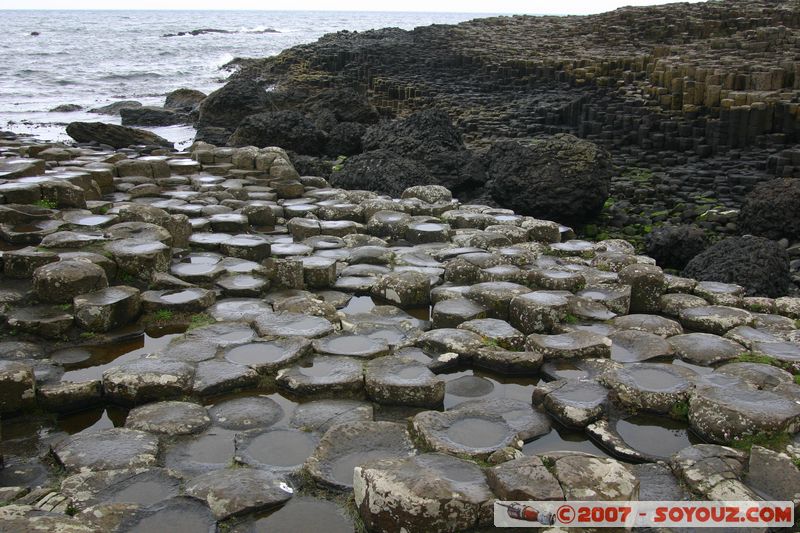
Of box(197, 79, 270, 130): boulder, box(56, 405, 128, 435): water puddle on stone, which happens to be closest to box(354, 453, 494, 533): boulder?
box(56, 405, 128, 435): water puddle on stone

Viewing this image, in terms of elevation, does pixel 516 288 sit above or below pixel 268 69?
below

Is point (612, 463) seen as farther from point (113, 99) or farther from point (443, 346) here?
point (113, 99)

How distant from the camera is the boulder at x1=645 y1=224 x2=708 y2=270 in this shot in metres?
8.48

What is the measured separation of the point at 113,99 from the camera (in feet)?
90.2

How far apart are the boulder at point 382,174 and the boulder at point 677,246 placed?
317 centimetres

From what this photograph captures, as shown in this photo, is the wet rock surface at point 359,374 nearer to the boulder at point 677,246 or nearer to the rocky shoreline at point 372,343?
the rocky shoreline at point 372,343

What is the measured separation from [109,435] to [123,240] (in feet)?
8.53

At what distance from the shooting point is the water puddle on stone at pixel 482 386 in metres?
3.78

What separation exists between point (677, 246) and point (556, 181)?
6.74 feet

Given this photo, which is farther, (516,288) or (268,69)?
(268,69)

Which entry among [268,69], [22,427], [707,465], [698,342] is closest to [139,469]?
[22,427]

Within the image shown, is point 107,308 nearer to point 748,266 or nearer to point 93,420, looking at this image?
point 93,420

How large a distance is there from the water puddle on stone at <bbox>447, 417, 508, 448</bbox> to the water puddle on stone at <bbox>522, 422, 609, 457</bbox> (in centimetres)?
15

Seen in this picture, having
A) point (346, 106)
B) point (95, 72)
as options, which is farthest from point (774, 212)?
point (95, 72)
